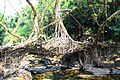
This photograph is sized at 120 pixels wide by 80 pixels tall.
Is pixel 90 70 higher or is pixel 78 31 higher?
pixel 78 31

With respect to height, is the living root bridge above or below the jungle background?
below

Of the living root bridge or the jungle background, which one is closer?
the jungle background

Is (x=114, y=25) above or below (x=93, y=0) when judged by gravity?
below

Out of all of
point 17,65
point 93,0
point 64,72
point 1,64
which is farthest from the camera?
point 93,0

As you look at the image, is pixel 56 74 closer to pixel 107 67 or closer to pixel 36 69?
pixel 36 69

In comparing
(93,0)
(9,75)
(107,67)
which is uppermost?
(93,0)

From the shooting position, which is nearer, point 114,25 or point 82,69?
point 82,69

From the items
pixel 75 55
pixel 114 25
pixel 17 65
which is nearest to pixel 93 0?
pixel 114 25

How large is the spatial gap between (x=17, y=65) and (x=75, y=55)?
5.14 metres

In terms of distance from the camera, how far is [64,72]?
11.9 metres

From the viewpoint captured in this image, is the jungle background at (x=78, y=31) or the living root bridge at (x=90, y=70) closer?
the jungle background at (x=78, y=31)

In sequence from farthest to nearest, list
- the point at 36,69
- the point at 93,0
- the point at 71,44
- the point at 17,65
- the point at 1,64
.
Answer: the point at 93,0 < the point at 36,69 < the point at 71,44 < the point at 17,65 < the point at 1,64

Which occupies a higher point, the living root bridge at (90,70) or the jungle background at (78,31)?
the jungle background at (78,31)

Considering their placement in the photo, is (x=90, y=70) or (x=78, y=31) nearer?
(x=90, y=70)
